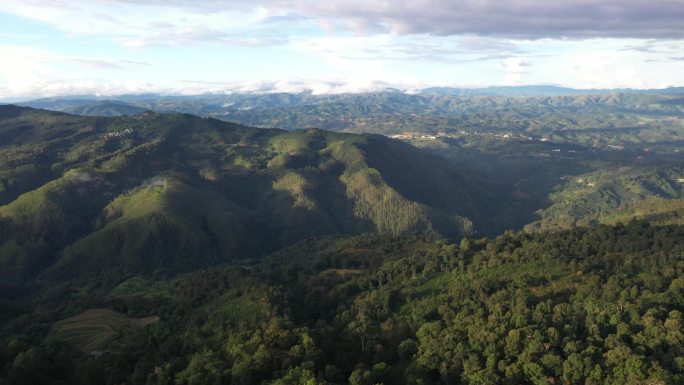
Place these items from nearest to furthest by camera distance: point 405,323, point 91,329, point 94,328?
point 405,323 < point 91,329 < point 94,328

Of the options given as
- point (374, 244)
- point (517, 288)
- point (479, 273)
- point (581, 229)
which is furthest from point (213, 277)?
point (581, 229)

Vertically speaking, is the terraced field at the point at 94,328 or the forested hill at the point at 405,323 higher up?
the forested hill at the point at 405,323

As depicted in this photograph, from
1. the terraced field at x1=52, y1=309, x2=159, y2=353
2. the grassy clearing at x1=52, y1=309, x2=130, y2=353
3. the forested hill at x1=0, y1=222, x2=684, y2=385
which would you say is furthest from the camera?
the terraced field at x1=52, y1=309, x2=159, y2=353

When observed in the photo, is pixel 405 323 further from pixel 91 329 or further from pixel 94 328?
pixel 91 329

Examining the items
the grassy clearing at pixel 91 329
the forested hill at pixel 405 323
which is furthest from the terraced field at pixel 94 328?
the forested hill at pixel 405 323

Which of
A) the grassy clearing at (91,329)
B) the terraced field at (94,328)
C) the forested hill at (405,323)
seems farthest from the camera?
the terraced field at (94,328)

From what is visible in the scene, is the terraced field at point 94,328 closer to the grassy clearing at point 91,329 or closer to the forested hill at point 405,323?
the grassy clearing at point 91,329

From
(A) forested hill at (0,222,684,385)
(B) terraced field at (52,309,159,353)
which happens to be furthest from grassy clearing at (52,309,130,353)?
(A) forested hill at (0,222,684,385)

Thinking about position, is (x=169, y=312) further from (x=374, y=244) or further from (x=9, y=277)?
(x=9, y=277)

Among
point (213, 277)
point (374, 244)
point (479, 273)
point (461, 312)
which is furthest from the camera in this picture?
point (374, 244)

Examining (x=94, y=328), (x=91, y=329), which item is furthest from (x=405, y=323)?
(x=91, y=329)

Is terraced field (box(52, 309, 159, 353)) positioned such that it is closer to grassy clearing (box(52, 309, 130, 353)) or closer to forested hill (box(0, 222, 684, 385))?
grassy clearing (box(52, 309, 130, 353))
